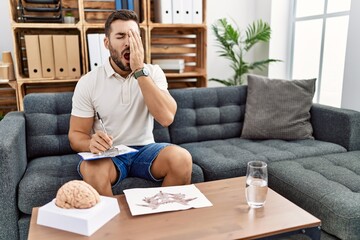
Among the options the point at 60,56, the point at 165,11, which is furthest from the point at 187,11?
the point at 60,56

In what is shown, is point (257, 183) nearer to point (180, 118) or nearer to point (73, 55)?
point (180, 118)

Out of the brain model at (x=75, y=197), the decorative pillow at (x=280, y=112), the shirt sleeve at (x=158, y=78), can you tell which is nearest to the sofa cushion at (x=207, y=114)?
the decorative pillow at (x=280, y=112)

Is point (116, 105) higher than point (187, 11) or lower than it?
lower

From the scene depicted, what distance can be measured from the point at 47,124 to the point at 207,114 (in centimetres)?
109

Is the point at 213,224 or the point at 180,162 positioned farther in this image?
the point at 180,162

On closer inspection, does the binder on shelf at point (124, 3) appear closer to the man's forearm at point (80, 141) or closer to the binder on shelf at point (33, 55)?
the binder on shelf at point (33, 55)

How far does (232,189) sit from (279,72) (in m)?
2.31

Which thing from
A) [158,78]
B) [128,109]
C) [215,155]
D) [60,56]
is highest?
[60,56]

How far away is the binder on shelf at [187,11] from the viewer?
2857mm

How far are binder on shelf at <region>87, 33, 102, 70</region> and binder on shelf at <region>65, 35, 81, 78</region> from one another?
0.32 feet

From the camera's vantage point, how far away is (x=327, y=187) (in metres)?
1.51

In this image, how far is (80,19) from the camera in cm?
264

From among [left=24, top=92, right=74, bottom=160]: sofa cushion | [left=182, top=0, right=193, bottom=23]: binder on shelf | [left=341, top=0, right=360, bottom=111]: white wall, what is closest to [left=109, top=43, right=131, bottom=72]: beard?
[left=24, top=92, right=74, bottom=160]: sofa cushion

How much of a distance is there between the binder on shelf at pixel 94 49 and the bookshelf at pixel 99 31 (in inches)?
1.6
